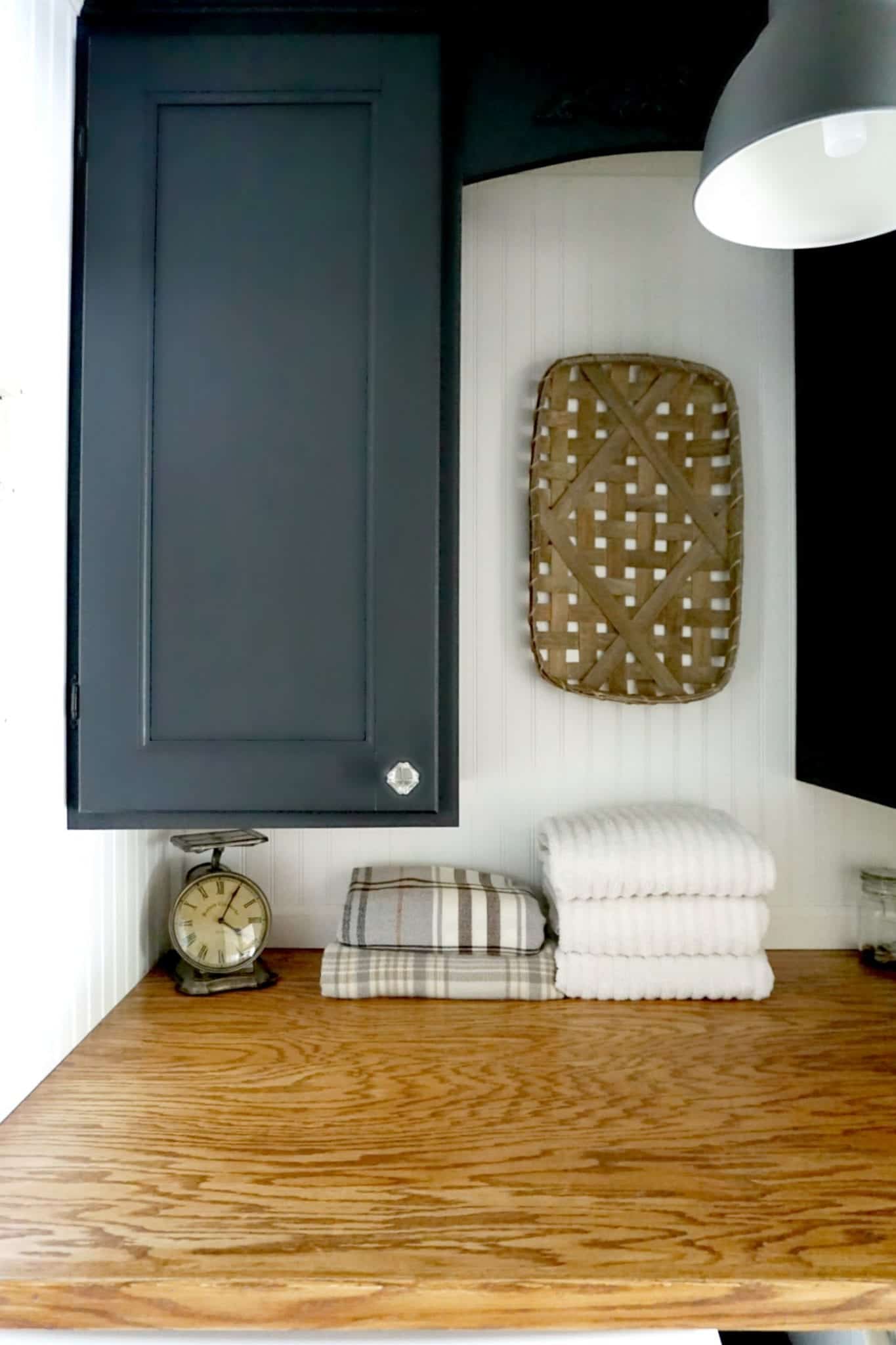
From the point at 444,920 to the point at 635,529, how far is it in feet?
2.46

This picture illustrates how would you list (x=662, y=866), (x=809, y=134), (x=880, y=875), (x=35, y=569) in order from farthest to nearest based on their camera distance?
(x=880, y=875) < (x=662, y=866) < (x=35, y=569) < (x=809, y=134)

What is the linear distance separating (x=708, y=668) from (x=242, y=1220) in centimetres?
114

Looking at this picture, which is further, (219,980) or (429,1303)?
(219,980)

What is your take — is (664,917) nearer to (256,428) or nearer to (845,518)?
(845,518)

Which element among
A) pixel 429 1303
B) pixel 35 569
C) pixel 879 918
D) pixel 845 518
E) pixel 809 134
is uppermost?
pixel 809 134

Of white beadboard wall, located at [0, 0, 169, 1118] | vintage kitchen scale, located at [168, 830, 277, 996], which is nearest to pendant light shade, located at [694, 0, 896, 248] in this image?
white beadboard wall, located at [0, 0, 169, 1118]

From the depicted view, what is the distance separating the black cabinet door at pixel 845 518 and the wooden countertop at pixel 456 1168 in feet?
1.37

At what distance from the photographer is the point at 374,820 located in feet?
4.10

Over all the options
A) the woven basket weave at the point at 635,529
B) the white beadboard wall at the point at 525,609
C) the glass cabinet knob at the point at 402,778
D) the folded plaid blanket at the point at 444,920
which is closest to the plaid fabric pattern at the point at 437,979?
the folded plaid blanket at the point at 444,920

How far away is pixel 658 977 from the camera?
4.70 ft

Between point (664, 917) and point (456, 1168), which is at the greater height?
point (664, 917)

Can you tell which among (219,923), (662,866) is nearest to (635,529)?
(662,866)

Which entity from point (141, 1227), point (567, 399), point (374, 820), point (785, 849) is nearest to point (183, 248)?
point (567, 399)

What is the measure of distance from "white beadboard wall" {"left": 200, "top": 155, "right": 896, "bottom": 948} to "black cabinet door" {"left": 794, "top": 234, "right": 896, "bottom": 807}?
0.06 meters
